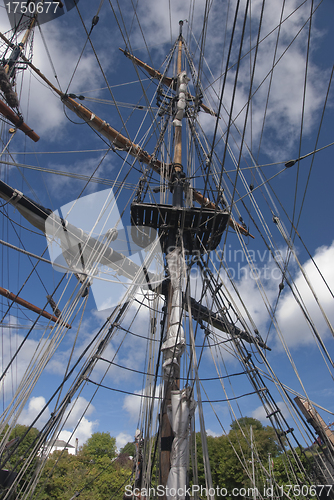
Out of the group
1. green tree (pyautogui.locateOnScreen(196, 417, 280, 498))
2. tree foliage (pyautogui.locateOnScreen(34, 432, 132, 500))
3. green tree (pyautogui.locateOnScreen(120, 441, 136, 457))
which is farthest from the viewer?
green tree (pyautogui.locateOnScreen(196, 417, 280, 498))

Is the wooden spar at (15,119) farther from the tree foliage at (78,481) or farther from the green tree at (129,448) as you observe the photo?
the tree foliage at (78,481)

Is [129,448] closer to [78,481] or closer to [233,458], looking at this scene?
[78,481]

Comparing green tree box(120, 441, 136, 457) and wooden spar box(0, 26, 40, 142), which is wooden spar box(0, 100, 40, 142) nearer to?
wooden spar box(0, 26, 40, 142)

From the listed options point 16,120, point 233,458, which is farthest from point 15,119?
point 233,458

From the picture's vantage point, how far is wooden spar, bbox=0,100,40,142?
960 centimetres

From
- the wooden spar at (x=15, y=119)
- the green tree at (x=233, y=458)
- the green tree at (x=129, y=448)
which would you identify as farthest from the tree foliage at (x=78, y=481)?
the wooden spar at (x=15, y=119)

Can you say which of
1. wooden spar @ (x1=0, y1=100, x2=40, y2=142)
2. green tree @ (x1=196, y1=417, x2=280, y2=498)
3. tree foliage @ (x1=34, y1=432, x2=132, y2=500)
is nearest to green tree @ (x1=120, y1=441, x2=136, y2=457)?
tree foliage @ (x1=34, y1=432, x2=132, y2=500)

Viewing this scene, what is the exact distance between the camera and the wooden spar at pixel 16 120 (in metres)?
9.60

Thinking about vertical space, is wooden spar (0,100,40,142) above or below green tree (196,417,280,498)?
above

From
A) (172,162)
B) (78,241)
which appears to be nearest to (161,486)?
(78,241)

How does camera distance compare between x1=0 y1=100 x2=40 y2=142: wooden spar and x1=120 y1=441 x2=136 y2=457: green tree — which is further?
x1=0 y1=100 x2=40 y2=142: wooden spar

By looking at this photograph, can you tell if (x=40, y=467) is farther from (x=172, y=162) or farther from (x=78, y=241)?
(x=172, y=162)

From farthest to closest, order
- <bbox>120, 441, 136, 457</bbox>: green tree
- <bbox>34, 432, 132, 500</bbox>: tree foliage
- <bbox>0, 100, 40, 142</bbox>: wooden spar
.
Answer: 1. <bbox>34, 432, 132, 500</bbox>: tree foliage
2. <bbox>0, 100, 40, 142</bbox>: wooden spar
3. <bbox>120, 441, 136, 457</bbox>: green tree

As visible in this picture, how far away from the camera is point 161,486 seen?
142 inches
